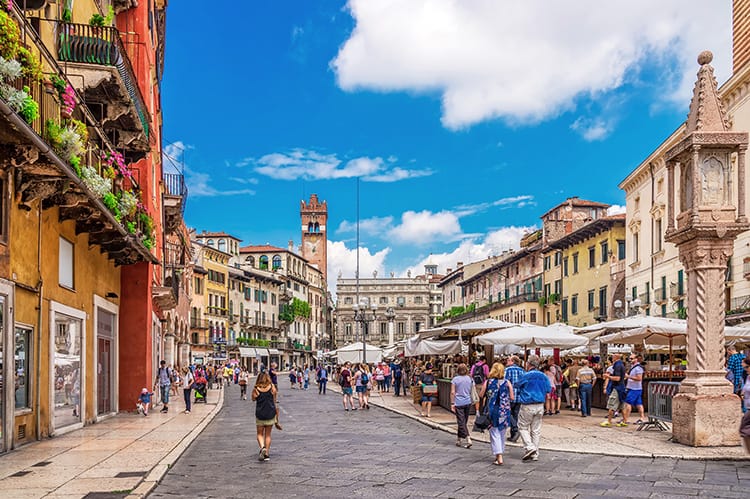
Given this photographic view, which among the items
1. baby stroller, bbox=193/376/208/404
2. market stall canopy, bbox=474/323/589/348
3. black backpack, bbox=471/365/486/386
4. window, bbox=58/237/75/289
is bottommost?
baby stroller, bbox=193/376/208/404

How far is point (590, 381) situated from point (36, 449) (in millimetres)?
12977

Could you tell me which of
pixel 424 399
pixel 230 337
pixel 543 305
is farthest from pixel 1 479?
pixel 230 337

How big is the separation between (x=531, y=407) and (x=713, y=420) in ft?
11.7

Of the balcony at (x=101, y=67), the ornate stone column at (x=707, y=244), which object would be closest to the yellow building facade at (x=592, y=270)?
the ornate stone column at (x=707, y=244)

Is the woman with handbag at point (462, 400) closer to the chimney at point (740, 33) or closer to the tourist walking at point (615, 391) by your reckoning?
the tourist walking at point (615, 391)

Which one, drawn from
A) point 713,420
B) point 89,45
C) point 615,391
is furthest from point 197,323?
point 713,420

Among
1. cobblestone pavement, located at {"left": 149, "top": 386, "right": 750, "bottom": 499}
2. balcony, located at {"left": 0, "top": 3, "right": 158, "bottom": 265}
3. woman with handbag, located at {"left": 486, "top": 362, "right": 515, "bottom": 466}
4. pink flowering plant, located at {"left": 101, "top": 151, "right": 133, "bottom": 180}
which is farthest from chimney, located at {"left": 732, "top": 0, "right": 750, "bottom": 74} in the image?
woman with handbag, located at {"left": 486, "top": 362, "right": 515, "bottom": 466}

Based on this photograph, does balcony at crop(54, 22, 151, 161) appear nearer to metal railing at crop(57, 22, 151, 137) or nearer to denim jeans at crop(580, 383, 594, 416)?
metal railing at crop(57, 22, 151, 137)

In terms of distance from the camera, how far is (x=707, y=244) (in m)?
15.6

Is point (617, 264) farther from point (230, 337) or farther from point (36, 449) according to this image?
point (230, 337)

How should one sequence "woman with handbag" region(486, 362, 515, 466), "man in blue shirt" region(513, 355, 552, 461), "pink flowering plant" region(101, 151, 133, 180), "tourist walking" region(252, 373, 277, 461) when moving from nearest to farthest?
"woman with handbag" region(486, 362, 515, 466)
"man in blue shirt" region(513, 355, 552, 461)
"tourist walking" region(252, 373, 277, 461)
"pink flowering plant" region(101, 151, 133, 180)

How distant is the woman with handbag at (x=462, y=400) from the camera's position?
15914 millimetres

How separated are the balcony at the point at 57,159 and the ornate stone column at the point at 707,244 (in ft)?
35.5

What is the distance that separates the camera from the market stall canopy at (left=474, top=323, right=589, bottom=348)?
24281mm
